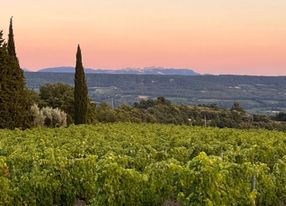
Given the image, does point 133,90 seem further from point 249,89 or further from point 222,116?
point 222,116

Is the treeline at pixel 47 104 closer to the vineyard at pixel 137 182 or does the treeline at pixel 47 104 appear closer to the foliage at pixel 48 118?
the foliage at pixel 48 118

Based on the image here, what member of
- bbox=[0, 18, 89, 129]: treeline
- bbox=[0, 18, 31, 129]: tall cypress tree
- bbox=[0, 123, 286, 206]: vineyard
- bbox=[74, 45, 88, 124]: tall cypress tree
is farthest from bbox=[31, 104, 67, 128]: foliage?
bbox=[0, 123, 286, 206]: vineyard

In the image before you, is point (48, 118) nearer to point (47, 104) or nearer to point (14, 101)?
point (14, 101)

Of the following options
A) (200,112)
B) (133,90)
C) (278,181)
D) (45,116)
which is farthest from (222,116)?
(133,90)

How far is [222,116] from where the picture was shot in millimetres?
69375

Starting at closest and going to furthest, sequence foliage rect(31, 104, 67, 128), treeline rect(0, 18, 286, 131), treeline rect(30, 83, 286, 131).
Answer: treeline rect(0, 18, 286, 131) < foliage rect(31, 104, 67, 128) < treeline rect(30, 83, 286, 131)

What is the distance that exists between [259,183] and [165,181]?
2.39 m

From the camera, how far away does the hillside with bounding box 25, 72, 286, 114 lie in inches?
5640

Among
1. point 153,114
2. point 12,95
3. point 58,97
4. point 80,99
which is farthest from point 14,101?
point 153,114

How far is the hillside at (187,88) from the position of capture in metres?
143

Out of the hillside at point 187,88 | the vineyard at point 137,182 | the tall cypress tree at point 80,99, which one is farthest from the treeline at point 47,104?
the hillside at point 187,88

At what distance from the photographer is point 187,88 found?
527ft

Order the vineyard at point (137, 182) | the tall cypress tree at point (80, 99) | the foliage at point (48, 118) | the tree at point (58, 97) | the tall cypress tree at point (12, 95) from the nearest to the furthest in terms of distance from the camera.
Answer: the vineyard at point (137, 182), the tall cypress tree at point (12, 95), the foliage at point (48, 118), the tall cypress tree at point (80, 99), the tree at point (58, 97)

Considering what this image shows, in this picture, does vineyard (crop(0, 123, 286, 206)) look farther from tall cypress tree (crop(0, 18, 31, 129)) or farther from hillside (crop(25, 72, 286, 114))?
hillside (crop(25, 72, 286, 114))
